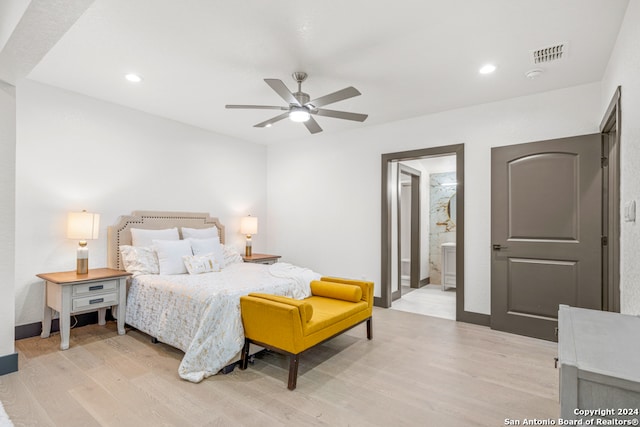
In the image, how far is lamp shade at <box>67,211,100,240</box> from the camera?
342 centimetres

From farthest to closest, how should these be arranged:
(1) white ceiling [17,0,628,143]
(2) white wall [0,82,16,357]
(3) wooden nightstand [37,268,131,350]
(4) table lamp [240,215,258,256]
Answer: (4) table lamp [240,215,258,256] < (3) wooden nightstand [37,268,131,350] < (2) white wall [0,82,16,357] < (1) white ceiling [17,0,628,143]

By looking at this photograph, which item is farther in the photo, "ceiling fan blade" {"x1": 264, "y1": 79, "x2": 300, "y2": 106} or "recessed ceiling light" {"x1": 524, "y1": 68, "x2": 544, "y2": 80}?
"recessed ceiling light" {"x1": 524, "y1": 68, "x2": 544, "y2": 80}

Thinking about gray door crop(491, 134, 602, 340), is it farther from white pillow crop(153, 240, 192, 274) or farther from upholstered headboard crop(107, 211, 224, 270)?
upholstered headboard crop(107, 211, 224, 270)

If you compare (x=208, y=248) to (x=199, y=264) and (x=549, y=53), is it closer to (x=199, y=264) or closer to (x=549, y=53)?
(x=199, y=264)

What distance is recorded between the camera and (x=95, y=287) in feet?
10.9

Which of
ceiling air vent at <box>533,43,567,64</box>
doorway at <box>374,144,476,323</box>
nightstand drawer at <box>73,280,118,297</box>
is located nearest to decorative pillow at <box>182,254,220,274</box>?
nightstand drawer at <box>73,280,118,297</box>

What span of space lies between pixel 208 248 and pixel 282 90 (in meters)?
2.47

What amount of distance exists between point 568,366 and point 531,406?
1.76m

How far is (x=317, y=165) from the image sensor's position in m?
5.50

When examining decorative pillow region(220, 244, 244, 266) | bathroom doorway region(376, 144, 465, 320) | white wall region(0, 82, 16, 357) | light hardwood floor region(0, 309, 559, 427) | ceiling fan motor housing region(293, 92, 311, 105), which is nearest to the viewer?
light hardwood floor region(0, 309, 559, 427)

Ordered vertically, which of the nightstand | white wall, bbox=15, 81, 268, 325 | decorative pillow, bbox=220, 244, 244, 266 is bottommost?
the nightstand

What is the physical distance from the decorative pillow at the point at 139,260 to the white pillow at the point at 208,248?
48 cm

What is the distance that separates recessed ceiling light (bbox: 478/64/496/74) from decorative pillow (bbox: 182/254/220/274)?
11.7 feet

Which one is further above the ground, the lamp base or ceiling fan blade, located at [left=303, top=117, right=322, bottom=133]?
ceiling fan blade, located at [left=303, top=117, right=322, bottom=133]
